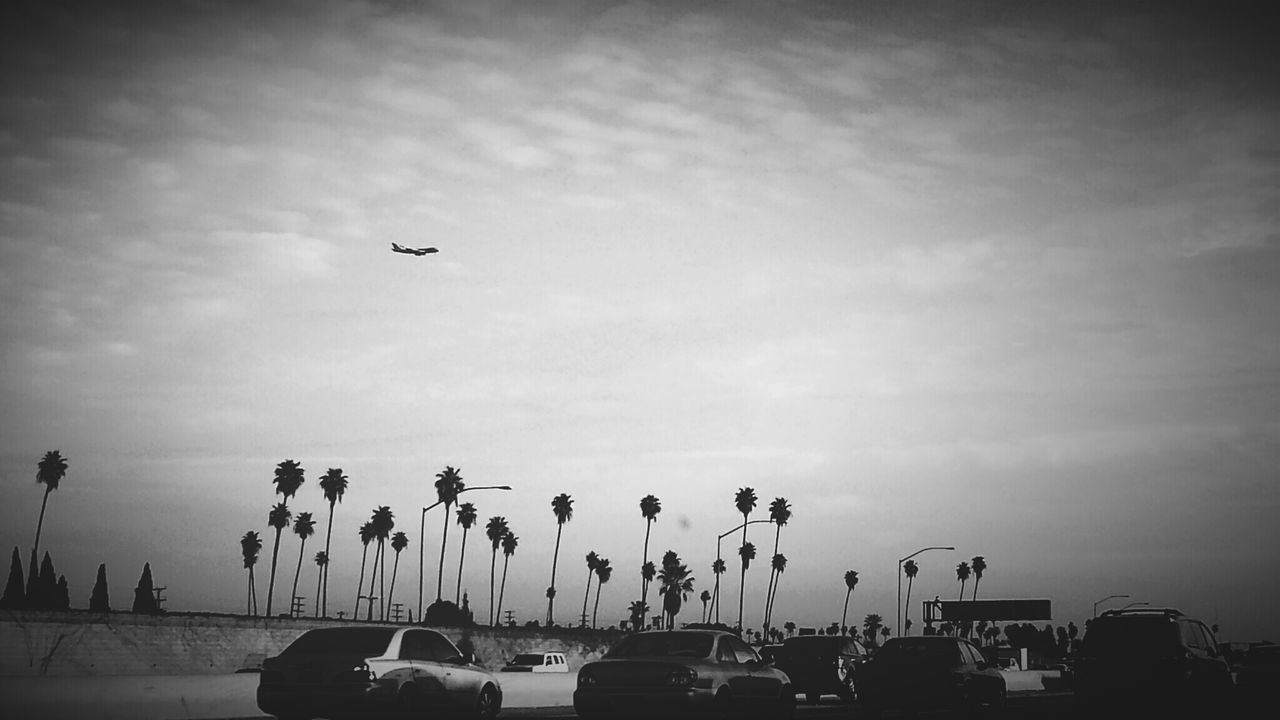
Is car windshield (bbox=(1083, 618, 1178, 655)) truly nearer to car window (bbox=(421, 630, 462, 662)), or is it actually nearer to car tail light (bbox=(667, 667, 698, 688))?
car tail light (bbox=(667, 667, 698, 688))

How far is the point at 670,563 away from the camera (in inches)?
6880

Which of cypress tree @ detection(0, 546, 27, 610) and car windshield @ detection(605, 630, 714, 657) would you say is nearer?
car windshield @ detection(605, 630, 714, 657)

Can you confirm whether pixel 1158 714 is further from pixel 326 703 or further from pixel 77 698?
pixel 77 698

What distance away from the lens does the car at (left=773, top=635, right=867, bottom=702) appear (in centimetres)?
2795

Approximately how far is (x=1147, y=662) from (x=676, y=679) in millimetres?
9221

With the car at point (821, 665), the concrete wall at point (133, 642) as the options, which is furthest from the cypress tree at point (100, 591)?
the car at point (821, 665)

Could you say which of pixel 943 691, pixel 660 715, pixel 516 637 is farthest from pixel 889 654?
pixel 516 637

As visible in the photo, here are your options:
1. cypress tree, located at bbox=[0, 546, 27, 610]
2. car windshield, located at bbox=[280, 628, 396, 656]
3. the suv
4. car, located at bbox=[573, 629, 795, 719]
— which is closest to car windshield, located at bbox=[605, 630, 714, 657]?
car, located at bbox=[573, 629, 795, 719]

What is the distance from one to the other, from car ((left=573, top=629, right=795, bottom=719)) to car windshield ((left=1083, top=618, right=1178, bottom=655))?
21.4 ft

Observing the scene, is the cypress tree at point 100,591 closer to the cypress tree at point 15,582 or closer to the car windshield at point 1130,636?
the cypress tree at point 15,582

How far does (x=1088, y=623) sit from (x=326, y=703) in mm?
13678

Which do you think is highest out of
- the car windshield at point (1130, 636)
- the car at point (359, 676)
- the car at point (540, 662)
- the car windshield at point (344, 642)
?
the car windshield at point (1130, 636)

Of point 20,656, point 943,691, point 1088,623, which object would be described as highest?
point 1088,623

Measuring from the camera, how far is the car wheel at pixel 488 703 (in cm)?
1858
